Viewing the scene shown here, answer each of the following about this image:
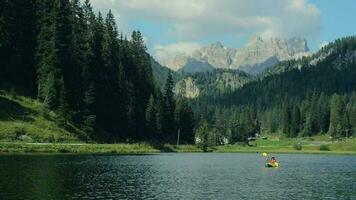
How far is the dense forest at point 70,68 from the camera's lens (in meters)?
151

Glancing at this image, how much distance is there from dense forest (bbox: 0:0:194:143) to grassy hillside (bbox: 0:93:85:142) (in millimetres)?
2887

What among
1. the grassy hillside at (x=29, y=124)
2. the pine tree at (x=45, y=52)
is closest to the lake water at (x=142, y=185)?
the grassy hillside at (x=29, y=124)

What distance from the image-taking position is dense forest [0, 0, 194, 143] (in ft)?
497

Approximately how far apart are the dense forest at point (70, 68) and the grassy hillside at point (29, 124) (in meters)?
2.89

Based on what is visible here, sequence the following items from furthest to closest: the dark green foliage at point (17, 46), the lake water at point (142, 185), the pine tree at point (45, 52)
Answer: the dark green foliage at point (17, 46) < the pine tree at point (45, 52) < the lake water at point (142, 185)

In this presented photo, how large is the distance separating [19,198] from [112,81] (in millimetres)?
133063

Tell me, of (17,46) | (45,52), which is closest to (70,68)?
(45,52)

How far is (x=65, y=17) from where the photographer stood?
166 m

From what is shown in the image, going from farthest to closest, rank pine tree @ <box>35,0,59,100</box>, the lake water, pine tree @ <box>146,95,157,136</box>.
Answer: pine tree @ <box>146,95,157,136</box> → pine tree @ <box>35,0,59,100</box> → the lake water

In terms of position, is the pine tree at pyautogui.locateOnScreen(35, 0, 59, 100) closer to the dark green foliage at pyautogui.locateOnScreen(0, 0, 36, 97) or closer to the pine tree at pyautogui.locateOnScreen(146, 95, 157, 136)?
the dark green foliage at pyautogui.locateOnScreen(0, 0, 36, 97)

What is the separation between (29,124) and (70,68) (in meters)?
36.8

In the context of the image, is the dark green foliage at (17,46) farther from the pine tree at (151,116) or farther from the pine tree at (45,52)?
the pine tree at (151,116)

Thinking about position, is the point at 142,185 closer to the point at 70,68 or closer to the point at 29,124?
the point at 29,124

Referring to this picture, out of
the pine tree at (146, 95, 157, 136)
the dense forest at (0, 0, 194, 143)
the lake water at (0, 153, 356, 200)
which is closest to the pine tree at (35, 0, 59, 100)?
the dense forest at (0, 0, 194, 143)
